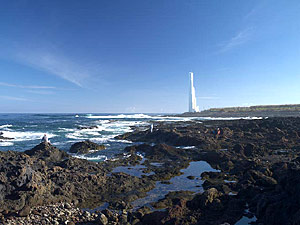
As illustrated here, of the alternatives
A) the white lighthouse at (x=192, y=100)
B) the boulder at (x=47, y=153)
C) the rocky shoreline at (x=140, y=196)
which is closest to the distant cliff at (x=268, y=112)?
the white lighthouse at (x=192, y=100)

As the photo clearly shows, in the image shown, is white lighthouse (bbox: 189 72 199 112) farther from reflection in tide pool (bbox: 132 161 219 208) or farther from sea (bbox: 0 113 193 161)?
reflection in tide pool (bbox: 132 161 219 208)

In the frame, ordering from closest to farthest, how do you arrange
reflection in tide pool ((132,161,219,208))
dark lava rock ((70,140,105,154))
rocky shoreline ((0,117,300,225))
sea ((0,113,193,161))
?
rocky shoreline ((0,117,300,225)) < reflection in tide pool ((132,161,219,208)) < dark lava rock ((70,140,105,154)) < sea ((0,113,193,161))

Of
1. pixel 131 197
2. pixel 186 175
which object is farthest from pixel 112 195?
pixel 186 175

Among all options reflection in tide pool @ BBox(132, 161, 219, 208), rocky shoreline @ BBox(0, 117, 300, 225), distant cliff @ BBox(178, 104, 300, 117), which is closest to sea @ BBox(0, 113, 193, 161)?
rocky shoreline @ BBox(0, 117, 300, 225)

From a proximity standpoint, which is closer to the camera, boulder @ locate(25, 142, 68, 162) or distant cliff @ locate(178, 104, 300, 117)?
boulder @ locate(25, 142, 68, 162)

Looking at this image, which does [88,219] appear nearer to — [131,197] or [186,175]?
[131,197]

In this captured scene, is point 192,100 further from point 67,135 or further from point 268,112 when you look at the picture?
point 67,135

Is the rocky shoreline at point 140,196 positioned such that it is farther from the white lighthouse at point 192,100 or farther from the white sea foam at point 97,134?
the white lighthouse at point 192,100

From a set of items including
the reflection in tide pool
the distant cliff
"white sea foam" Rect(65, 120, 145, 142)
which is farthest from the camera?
the distant cliff

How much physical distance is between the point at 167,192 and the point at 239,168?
5.37 m

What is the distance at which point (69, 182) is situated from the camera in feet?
31.5

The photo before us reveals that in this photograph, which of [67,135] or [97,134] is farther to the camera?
[97,134]

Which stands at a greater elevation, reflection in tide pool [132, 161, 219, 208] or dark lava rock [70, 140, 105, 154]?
dark lava rock [70, 140, 105, 154]

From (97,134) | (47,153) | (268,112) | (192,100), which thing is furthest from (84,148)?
(192,100)
